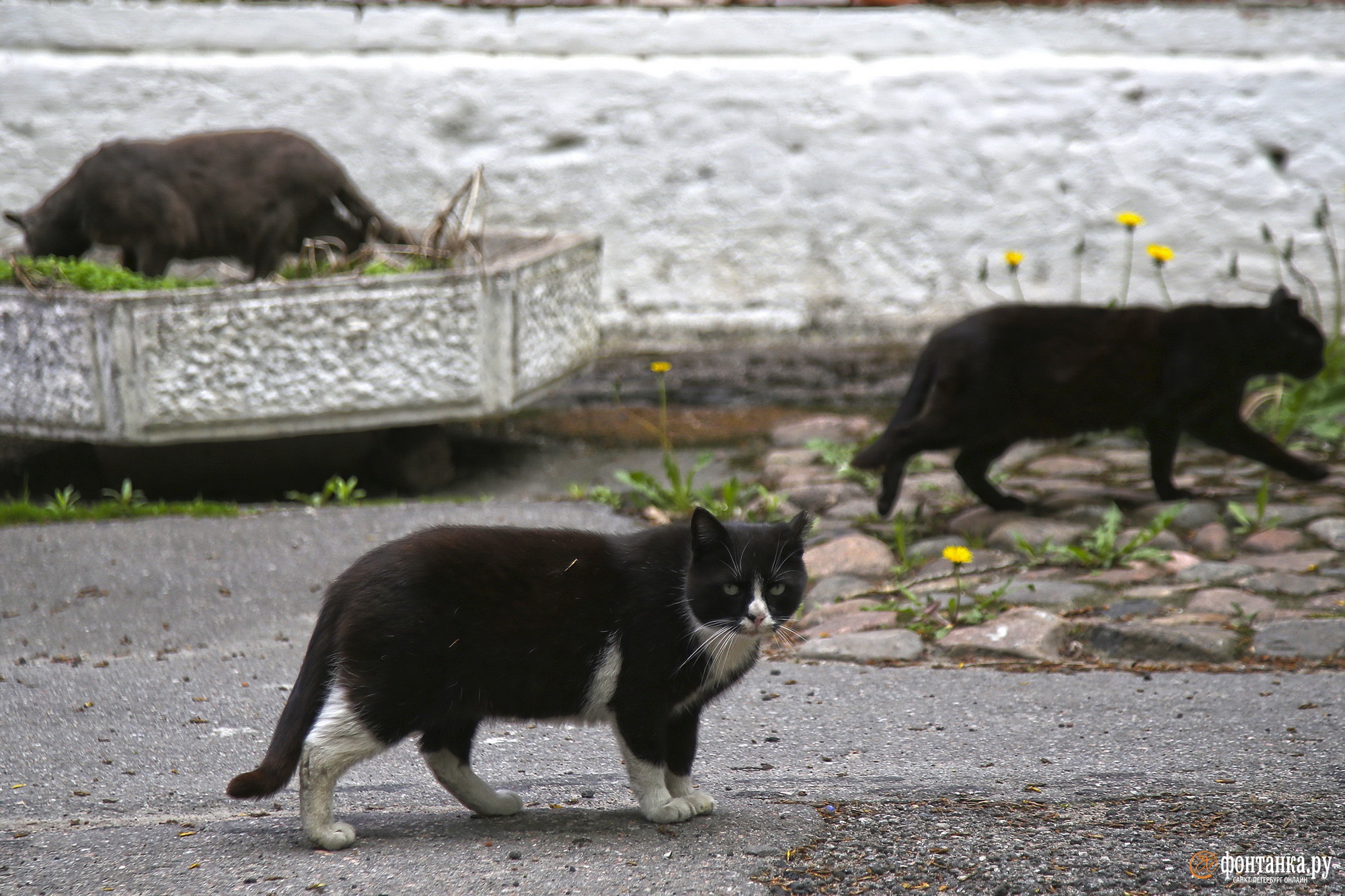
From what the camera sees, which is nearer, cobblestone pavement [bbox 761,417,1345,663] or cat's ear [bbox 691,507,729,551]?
cat's ear [bbox 691,507,729,551]

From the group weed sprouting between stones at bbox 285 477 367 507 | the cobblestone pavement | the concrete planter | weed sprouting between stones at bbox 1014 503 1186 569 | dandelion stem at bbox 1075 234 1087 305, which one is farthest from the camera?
dandelion stem at bbox 1075 234 1087 305

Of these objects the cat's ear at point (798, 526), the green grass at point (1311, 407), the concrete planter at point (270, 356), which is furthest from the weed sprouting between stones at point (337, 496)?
the green grass at point (1311, 407)

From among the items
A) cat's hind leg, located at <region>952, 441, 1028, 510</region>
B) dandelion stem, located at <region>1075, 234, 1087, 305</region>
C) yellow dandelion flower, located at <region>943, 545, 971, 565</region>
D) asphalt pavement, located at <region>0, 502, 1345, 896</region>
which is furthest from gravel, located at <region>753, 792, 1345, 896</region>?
dandelion stem, located at <region>1075, 234, 1087, 305</region>

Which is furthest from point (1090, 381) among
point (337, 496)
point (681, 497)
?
point (337, 496)

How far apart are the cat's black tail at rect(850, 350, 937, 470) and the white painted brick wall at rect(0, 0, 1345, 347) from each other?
8.42 ft

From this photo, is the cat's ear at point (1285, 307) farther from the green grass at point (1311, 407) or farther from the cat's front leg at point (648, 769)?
the cat's front leg at point (648, 769)

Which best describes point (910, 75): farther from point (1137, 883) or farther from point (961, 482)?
point (1137, 883)

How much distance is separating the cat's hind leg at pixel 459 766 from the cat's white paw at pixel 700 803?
373mm

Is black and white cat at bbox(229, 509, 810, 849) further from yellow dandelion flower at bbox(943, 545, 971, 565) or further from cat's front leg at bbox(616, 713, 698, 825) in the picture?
yellow dandelion flower at bbox(943, 545, 971, 565)

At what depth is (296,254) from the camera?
582cm

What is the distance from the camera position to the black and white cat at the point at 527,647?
7.51ft

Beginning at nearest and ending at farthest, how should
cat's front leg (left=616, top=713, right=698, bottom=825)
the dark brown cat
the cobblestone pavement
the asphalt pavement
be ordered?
the asphalt pavement, cat's front leg (left=616, top=713, right=698, bottom=825), the cobblestone pavement, the dark brown cat

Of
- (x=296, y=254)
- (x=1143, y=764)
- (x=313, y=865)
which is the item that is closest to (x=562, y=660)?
(x=313, y=865)

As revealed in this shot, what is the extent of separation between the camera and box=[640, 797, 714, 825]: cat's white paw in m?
2.46
